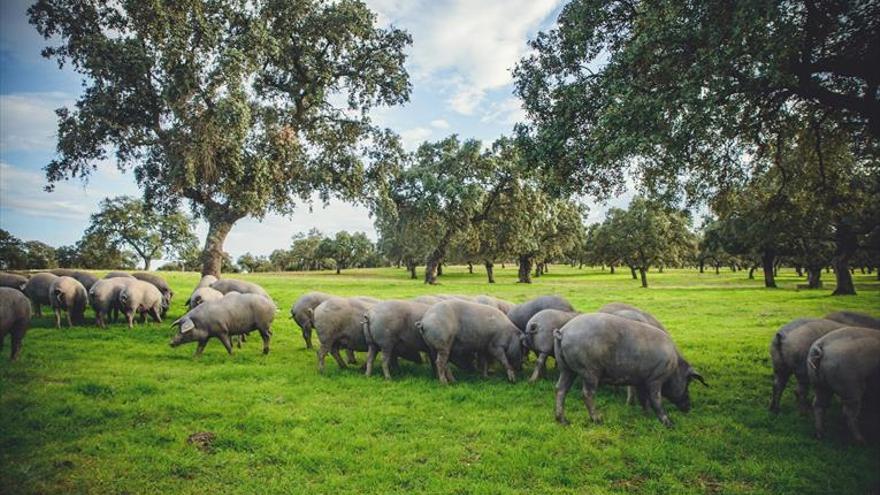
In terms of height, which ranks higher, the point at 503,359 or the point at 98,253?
the point at 98,253

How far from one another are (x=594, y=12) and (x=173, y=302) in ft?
73.6

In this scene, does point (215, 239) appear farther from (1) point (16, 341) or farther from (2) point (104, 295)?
(1) point (16, 341)

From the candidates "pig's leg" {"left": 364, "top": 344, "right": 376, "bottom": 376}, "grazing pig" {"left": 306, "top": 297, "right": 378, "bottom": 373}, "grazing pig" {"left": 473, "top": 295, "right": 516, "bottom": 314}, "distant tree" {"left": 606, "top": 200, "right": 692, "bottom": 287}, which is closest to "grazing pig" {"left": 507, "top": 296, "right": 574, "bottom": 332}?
"grazing pig" {"left": 473, "top": 295, "right": 516, "bottom": 314}

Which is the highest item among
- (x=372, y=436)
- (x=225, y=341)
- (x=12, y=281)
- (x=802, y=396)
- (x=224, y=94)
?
(x=224, y=94)

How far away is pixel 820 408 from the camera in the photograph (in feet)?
24.5

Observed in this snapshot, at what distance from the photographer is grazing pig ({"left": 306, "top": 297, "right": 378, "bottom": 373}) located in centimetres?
1144

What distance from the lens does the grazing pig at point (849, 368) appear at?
675cm

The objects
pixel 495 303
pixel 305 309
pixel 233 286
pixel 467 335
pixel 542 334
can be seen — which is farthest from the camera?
pixel 233 286

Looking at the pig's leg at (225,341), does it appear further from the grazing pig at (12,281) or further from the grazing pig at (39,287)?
the grazing pig at (12,281)

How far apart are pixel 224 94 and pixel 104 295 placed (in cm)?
1006

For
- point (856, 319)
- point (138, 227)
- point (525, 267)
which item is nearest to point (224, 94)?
point (856, 319)

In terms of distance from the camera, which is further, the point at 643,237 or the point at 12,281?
the point at 643,237

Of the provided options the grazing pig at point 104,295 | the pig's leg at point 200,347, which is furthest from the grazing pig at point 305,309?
the grazing pig at point 104,295

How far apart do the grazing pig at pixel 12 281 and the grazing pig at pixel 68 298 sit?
2.01m
